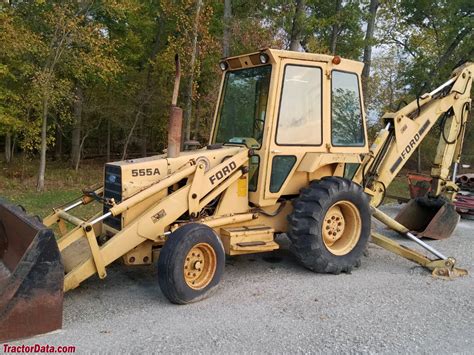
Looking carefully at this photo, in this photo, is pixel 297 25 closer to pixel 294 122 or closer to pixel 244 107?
pixel 244 107

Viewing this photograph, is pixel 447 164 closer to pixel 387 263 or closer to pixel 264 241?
pixel 387 263

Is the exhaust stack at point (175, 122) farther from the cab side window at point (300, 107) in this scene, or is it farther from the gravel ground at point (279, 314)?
the gravel ground at point (279, 314)

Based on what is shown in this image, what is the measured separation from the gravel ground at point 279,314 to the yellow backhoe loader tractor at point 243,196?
0.27 metres

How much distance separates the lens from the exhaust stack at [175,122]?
4945 mm

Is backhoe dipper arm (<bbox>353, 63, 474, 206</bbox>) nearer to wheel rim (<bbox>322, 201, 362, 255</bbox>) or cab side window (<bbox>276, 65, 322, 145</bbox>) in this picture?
wheel rim (<bbox>322, 201, 362, 255</bbox>)

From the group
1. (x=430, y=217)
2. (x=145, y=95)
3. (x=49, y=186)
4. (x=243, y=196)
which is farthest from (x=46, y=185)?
(x=430, y=217)

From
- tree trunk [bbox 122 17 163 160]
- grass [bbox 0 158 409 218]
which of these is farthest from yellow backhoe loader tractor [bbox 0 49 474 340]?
tree trunk [bbox 122 17 163 160]

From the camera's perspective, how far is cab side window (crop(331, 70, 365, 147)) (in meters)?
6.02

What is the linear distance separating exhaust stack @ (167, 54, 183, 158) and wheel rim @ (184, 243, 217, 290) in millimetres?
1175

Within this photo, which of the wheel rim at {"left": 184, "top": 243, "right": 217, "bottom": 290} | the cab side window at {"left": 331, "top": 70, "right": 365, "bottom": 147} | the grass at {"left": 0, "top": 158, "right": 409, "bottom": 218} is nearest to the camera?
the wheel rim at {"left": 184, "top": 243, "right": 217, "bottom": 290}

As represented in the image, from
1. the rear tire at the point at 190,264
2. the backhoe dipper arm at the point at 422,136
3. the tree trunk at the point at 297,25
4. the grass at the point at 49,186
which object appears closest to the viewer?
the rear tire at the point at 190,264

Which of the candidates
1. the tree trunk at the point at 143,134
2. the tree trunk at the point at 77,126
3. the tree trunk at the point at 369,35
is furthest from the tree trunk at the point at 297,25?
the tree trunk at the point at 143,134

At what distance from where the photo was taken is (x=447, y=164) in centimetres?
789

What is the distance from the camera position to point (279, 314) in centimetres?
446
